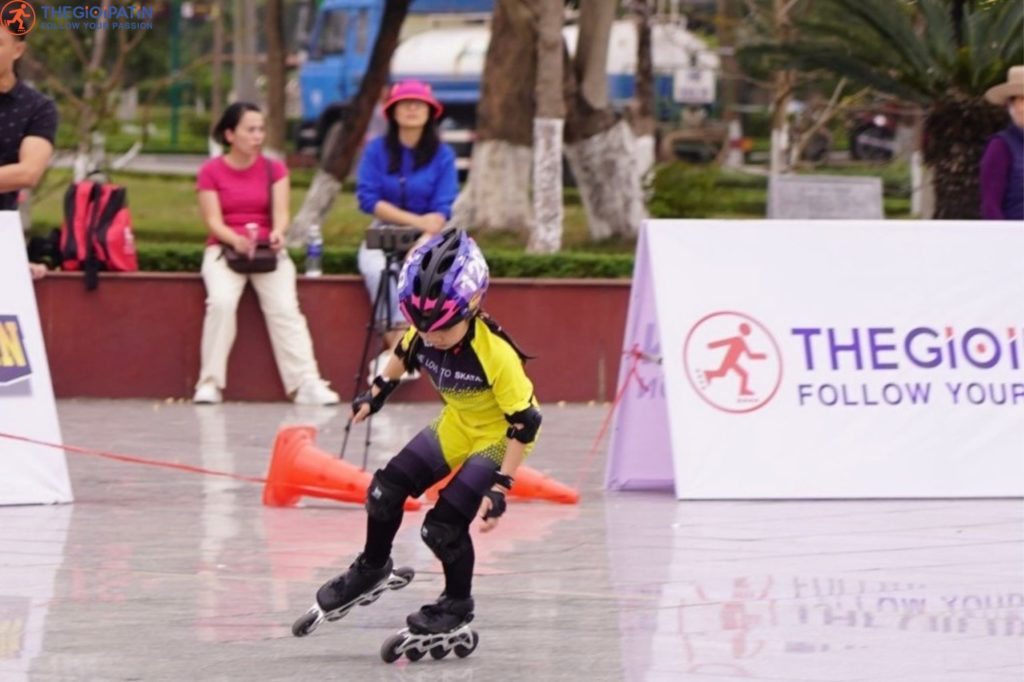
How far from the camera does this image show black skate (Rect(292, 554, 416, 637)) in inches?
272

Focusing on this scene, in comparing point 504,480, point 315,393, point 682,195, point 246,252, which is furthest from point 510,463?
point 682,195

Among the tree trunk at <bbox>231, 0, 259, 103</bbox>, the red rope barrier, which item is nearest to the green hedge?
the red rope barrier

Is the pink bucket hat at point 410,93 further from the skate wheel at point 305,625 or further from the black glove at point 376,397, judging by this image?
the skate wheel at point 305,625

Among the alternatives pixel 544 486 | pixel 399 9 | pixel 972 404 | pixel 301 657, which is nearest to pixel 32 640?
pixel 301 657

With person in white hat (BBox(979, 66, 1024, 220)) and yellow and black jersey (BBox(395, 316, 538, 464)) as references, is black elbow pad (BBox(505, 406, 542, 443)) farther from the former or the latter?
person in white hat (BBox(979, 66, 1024, 220))

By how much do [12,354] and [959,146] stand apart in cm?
845

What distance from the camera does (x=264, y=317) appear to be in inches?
545

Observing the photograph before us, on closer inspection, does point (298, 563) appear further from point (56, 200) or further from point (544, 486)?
point (56, 200)

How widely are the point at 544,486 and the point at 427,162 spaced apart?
10.7ft

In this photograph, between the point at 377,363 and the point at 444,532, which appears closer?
the point at 444,532

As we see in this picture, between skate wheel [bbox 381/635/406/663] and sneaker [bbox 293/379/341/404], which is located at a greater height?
skate wheel [bbox 381/635/406/663]

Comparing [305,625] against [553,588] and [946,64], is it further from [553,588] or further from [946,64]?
[946,64]

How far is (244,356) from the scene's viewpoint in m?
13.9

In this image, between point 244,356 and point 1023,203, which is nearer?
point 1023,203
